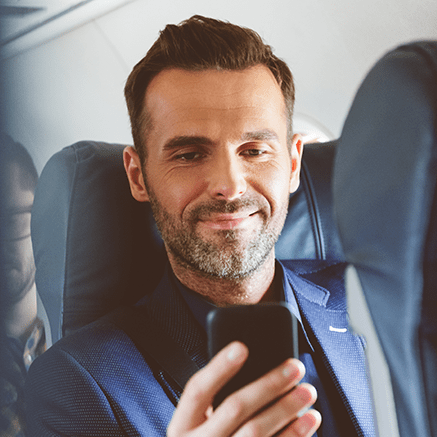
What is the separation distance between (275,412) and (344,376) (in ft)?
1.49

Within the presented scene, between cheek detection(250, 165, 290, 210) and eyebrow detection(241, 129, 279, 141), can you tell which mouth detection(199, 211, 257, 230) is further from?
eyebrow detection(241, 129, 279, 141)

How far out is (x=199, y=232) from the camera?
0.93 metres

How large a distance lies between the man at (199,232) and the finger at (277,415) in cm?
36

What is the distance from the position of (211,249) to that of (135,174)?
0.26m

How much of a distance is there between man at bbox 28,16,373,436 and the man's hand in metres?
0.33

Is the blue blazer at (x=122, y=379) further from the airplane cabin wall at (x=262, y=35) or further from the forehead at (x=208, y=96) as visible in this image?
the airplane cabin wall at (x=262, y=35)

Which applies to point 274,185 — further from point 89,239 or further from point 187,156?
point 89,239

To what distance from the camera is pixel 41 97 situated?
155 cm

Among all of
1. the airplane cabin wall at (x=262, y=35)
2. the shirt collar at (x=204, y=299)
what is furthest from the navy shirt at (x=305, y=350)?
the airplane cabin wall at (x=262, y=35)

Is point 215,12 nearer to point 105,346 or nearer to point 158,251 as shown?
point 158,251

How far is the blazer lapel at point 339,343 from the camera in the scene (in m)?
0.84

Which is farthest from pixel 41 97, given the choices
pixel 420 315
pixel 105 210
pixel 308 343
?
pixel 420 315

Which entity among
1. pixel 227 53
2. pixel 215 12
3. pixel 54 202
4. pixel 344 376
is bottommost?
pixel 344 376

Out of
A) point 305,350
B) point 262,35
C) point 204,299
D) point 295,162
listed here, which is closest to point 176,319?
point 204,299
